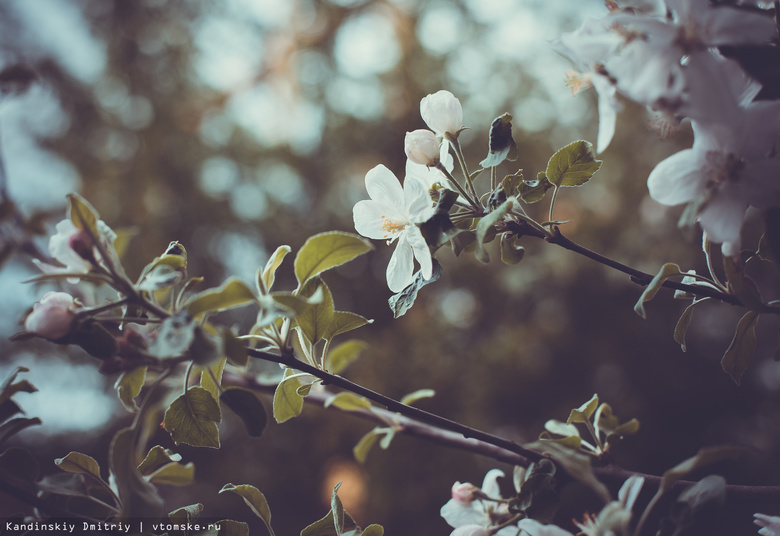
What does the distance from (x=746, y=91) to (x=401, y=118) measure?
79.6 inches

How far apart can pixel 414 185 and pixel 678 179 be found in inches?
8.0

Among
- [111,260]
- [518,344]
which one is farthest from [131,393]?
[518,344]

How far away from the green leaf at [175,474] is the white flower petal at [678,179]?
1.29ft

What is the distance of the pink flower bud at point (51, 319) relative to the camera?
340mm

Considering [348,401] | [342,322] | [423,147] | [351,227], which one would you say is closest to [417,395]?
[348,401]

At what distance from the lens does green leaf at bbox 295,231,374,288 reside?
1.28 ft

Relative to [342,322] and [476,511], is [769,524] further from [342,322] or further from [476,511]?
[342,322]

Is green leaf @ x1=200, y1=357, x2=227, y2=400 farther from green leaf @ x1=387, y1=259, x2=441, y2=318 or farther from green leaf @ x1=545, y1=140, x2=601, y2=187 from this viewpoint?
green leaf @ x1=545, y1=140, x2=601, y2=187

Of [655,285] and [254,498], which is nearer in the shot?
[655,285]

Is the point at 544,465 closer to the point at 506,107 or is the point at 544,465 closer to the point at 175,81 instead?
the point at 506,107

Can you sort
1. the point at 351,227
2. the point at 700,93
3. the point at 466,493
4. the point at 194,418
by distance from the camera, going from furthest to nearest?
1. the point at 351,227
2. the point at 466,493
3. the point at 194,418
4. the point at 700,93

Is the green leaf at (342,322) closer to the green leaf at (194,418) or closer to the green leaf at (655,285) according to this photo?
the green leaf at (194,418)

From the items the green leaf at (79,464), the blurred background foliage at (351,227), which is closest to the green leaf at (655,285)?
the green leaf at (79,464)

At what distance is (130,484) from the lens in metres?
0.33
